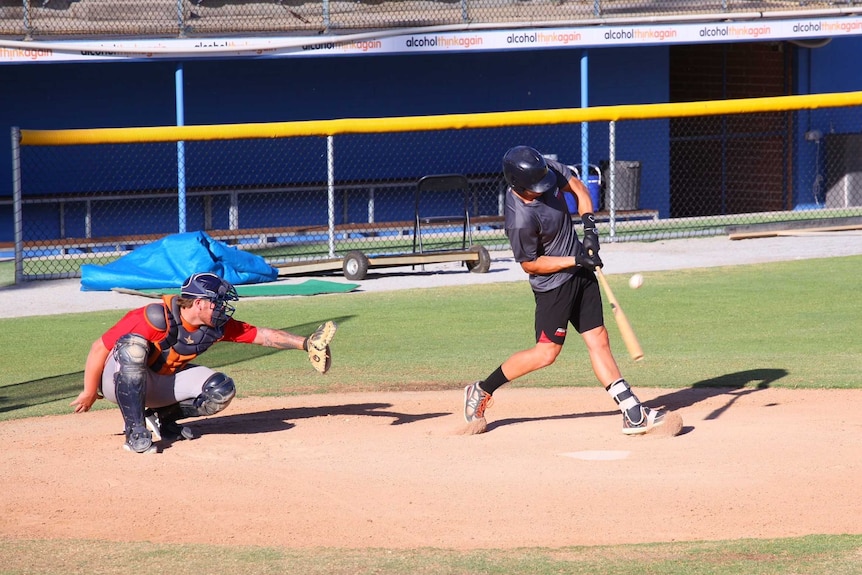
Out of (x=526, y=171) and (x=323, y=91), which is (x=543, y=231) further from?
(x=323, y=91)

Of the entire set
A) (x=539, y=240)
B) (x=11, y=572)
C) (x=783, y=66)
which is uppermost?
(x=783, y=66)

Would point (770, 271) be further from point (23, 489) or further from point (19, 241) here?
point (23, 489)

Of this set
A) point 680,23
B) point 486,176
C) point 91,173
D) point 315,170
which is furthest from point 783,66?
point 91,173

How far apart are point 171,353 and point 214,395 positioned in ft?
1.19

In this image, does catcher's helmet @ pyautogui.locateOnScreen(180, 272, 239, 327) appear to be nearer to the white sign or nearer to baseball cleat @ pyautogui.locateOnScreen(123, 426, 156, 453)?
baseball cleat @ pyautogui.locateOnScreen(123, 426, 156, 453)

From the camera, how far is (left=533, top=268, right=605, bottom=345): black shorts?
7.35 meters

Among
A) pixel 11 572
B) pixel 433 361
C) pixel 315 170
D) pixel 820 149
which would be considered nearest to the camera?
pixel 11 572

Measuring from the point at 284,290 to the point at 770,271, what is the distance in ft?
18.8

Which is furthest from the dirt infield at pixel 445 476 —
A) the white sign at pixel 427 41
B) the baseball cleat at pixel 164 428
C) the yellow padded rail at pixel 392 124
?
the white sign at pixel 427 41

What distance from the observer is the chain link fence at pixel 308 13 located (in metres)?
17.2

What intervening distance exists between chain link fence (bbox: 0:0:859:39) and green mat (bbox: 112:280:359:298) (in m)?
4.60

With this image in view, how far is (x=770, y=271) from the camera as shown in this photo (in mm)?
14570

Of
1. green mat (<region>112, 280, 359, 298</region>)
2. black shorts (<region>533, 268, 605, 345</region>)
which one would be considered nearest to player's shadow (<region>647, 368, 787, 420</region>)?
black shorts (<region>533, 268, 605, 345</region>)

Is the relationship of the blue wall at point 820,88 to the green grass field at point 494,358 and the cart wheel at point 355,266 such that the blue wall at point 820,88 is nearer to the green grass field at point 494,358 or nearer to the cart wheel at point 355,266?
the green grass field at point 494,358
